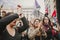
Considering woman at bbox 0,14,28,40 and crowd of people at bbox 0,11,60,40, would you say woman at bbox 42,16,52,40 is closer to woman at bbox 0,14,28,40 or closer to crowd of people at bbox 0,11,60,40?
crowd of people at bbox 0,11,60,40

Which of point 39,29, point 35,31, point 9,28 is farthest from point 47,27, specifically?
point 9,28

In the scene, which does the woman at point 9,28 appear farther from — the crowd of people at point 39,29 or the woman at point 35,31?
the woman at point 35,31

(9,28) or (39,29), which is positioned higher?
(9,28)

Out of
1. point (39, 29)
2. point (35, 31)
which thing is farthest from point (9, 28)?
point (39, 29)

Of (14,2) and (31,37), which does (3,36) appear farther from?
(14,2)

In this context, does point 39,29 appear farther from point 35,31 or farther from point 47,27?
point 47,27

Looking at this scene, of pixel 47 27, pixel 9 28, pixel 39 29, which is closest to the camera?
pixel 9 28

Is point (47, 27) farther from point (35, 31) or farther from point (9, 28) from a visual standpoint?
point (9, 28)

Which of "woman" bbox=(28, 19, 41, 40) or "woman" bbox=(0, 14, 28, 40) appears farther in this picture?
"woman" bbox=(28, 19, 41, 40)

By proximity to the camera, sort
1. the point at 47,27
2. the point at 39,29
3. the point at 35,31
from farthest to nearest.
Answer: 1. the point at 47,27
2. the point at 39,29
3. the point at 35,31

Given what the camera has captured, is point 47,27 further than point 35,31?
Yes

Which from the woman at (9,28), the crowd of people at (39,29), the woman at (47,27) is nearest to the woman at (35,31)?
the crowd of people at (39,29)

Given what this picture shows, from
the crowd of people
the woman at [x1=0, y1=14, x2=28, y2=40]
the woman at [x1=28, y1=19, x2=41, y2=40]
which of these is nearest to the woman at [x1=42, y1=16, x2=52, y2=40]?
the crowd of people

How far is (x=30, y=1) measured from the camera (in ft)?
10.3
